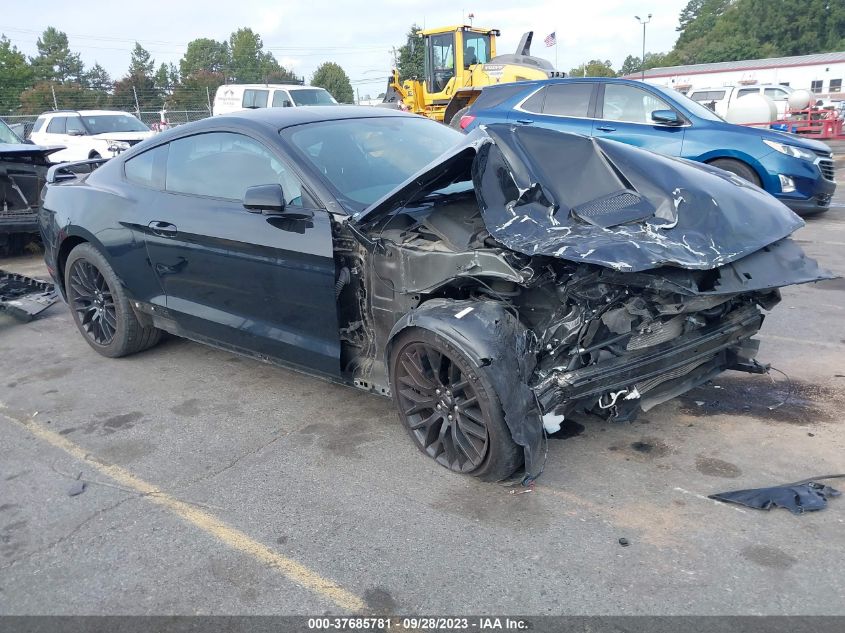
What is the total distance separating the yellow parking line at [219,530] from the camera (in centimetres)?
268

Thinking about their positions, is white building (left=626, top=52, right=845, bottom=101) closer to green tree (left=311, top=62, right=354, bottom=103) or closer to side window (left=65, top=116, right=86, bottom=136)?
green tree (left=311, top=62, right=354, bottom=103)

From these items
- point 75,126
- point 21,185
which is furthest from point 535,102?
point 75,126

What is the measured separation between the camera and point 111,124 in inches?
673

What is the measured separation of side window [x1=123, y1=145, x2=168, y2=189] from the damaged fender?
8.39ft

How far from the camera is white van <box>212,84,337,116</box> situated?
1852cm

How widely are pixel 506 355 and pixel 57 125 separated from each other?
57.2 ft

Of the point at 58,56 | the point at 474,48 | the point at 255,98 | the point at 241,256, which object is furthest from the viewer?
the point at 58,56

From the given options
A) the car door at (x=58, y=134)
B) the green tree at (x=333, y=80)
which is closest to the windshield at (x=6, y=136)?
the car door at (x=58, y=134)

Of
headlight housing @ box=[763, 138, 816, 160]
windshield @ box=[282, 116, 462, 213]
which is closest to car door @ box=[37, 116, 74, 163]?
windshield @ box=[282, 116, 462, 213]

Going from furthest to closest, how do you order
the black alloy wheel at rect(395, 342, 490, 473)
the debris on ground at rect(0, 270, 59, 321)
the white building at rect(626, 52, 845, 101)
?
the white building at rect(626, 52, 845, 101), the debris on ground at rect(0, 270, 59, 321), the black alloy wheel at rect(395, 342, 490, 473)

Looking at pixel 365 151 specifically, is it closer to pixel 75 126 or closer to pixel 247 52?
pixel 75 126

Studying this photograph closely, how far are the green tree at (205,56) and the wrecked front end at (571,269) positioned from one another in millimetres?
83420

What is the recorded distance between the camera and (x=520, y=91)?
33.4 ft

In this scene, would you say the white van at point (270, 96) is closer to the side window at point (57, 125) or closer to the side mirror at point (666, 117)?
the side window at point (57, 125)
